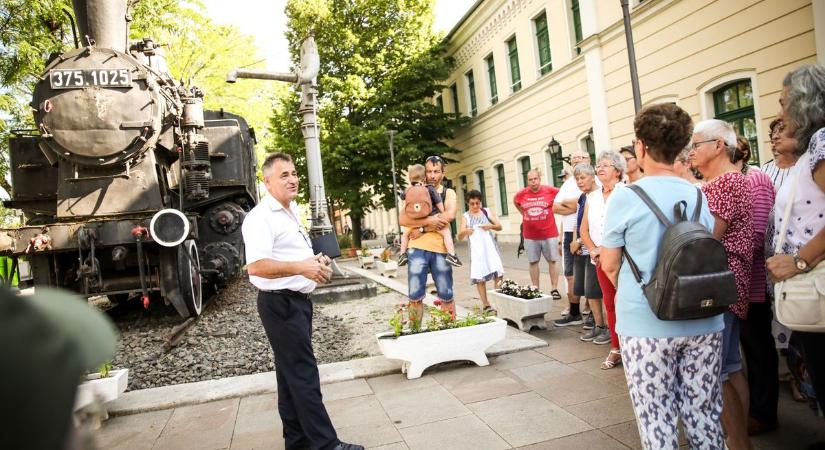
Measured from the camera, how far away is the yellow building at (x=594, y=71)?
357 inches

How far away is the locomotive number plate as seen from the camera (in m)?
6.52

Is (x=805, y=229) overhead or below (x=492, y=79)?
below

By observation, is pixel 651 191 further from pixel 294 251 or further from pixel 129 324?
pixel 129 324

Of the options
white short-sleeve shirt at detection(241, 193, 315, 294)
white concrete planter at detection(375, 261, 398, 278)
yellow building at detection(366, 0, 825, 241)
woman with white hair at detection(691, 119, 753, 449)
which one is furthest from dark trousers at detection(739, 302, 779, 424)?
white concrete planter at detection(375, 261, 398, 278)

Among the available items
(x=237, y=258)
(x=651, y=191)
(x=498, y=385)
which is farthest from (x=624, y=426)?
(x=237, y=258)

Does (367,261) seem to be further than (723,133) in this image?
Yes

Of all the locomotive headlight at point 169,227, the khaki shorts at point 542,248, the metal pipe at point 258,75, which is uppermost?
the metal pipe at point 258,75

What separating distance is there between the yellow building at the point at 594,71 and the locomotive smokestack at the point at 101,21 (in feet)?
34.7

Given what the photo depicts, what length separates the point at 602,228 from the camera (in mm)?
3990

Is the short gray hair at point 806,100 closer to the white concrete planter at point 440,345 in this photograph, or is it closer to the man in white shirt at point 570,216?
the white concrete planter at point 440,345

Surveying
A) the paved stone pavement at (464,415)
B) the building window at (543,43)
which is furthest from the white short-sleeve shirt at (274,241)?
the building window at (543,43)

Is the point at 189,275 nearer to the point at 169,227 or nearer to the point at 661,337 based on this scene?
the point at 169,227

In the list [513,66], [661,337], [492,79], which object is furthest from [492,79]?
[661,337]

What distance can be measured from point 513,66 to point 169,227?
16.4 m
